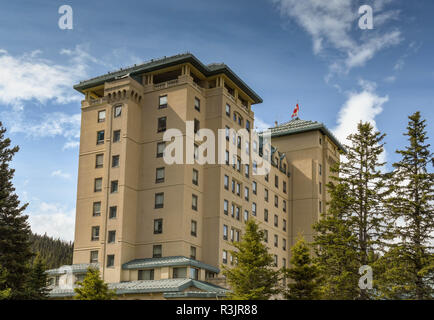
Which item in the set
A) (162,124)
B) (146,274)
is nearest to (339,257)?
(146,274)

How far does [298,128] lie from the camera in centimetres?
9156

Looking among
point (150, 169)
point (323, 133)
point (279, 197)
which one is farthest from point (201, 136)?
point (323, 133)

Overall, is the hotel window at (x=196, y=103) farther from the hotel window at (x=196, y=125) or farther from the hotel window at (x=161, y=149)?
the hotel window at (x=161, y=149)

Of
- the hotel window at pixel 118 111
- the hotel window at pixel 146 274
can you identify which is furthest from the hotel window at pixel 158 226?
the hotel window at pixel 118 111

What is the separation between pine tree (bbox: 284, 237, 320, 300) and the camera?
41844 mm

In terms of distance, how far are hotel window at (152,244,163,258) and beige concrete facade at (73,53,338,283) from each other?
6.2 inches

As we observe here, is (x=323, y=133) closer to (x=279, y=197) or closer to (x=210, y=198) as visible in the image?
(x=279, y=197)

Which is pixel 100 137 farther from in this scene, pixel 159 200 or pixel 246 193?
pixel 246 193

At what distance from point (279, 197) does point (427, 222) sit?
4555 cm

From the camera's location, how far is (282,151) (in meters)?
92.7

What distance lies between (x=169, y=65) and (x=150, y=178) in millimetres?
13617

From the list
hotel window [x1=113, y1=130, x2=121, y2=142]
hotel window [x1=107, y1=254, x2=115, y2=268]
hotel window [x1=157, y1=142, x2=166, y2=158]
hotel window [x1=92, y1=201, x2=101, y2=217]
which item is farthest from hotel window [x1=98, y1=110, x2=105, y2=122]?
hotel window [x1=107, y1=254, x2=115, y2=268]

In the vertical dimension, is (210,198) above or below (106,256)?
above

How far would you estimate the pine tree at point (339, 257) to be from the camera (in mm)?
42938
